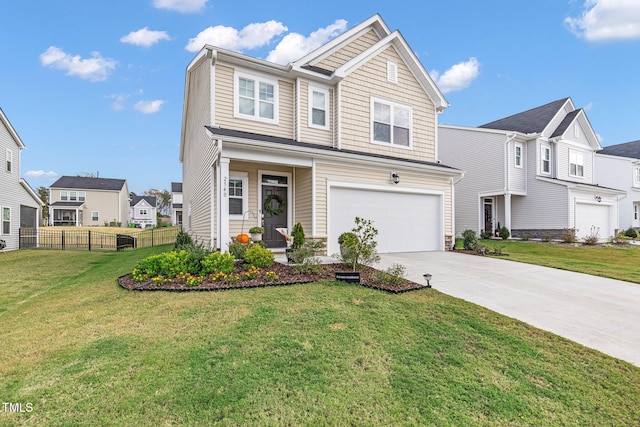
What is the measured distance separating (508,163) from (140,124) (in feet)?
83.1

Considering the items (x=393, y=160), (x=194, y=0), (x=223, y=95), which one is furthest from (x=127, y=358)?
(x=194, y=0)

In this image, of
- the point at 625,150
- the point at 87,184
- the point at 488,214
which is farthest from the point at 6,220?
the point at 625,150

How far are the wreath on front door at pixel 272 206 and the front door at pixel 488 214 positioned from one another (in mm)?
16391

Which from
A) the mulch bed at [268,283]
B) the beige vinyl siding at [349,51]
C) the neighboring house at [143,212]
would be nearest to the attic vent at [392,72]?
the beige vinyl siding at [349,51]

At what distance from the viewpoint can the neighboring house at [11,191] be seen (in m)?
16.4

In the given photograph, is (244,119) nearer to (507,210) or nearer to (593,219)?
(507,210)

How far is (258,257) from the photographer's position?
7.12m

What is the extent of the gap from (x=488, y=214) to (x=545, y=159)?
4.79 metres

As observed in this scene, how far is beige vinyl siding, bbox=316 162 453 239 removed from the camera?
984 cm

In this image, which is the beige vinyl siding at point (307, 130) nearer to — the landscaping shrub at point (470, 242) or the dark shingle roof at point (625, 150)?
the landscaping shrub at point (470, 242)

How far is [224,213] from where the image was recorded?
818 cm

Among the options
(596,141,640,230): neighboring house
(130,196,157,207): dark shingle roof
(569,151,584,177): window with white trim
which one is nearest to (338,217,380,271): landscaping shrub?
(569,151,584,177): window with white trim

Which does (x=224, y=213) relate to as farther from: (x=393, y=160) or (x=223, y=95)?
(x=393, y=160)

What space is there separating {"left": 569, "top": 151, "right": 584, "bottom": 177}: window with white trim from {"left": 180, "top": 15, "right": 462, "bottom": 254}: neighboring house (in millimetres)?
13681
